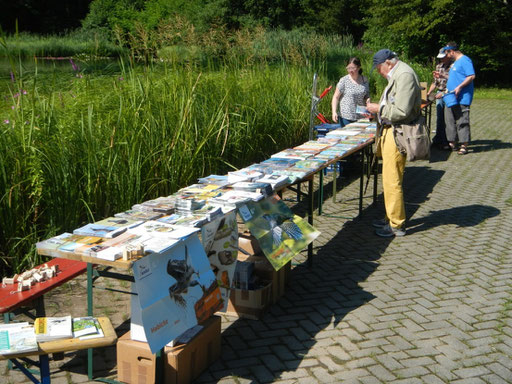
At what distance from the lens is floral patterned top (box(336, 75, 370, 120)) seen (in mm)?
9156

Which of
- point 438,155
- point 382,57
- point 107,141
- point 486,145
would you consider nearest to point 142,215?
point 107,141

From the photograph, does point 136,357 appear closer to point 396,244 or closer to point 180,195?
point 180,195

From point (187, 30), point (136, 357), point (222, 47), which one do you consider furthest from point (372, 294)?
point (222, 47)

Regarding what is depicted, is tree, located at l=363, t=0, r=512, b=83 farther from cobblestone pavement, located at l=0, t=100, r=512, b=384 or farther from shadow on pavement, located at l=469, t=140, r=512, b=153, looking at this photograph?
cobblestone pavement, located at l=0, t=100, r=512, b=384

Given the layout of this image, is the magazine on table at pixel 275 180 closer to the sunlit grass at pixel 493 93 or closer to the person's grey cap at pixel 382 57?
the person's grey cap at pixel 382 57

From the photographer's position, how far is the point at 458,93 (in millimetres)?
11070

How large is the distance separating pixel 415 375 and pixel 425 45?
89.6 ft

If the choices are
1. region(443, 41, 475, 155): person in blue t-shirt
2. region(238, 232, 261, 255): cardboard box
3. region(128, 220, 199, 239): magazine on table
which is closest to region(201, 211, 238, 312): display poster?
region(128, 220, 199, 239): magazine on table

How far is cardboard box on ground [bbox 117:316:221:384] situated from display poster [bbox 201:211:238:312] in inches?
17.0

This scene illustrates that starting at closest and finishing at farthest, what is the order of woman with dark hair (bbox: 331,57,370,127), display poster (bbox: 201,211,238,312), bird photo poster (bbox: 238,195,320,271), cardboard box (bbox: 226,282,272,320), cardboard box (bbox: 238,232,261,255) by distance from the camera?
display poster (bbox: 201,211,238,312), bird photo poster (bbox: 238,195,320,271), cardboard box (bbox: 226,282,272,320), cardboard box (bbox: 238,232,261,255), woman with dark hair (bbox: 331,57,370,127)

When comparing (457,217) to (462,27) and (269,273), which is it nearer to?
(269,273)

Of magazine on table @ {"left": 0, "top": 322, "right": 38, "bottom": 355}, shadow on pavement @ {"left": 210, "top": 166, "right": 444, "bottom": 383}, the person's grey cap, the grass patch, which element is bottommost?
shadow on pavement @ {"left": 210, "top": 166, "right": 444, "bottom": 383}

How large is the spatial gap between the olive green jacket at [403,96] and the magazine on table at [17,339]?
417cm

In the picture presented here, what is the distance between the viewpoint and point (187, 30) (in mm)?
7781
